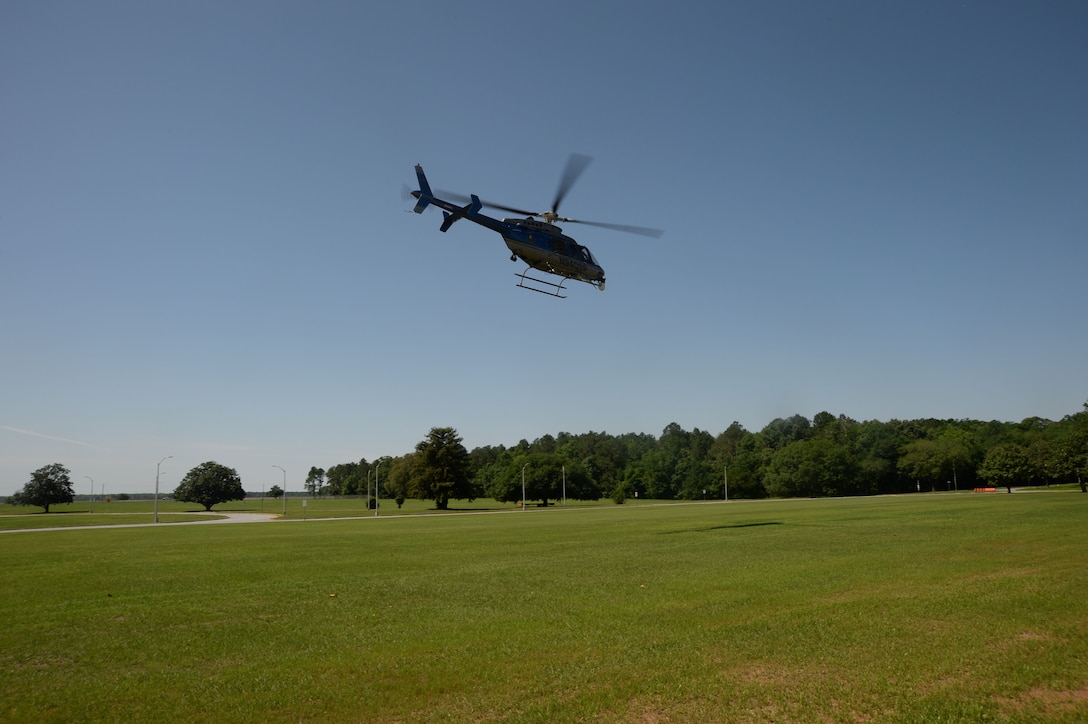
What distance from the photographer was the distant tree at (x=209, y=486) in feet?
384

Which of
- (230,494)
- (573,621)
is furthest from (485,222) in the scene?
(230,494)

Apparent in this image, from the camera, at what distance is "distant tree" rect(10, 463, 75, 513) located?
109 metres

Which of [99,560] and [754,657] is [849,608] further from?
[99,560]

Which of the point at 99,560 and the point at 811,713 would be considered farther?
the point at 99,560

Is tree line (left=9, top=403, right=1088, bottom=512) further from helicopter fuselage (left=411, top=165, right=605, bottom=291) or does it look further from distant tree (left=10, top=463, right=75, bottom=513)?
helicopter fuselage (left=411, top=165, right=605, bottom=291)

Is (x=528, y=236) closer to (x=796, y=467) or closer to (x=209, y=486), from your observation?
(x=209, y=486)

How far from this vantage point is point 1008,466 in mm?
99312

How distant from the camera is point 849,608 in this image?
11.9m

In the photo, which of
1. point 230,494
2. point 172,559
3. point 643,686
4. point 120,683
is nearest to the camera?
point 643,686

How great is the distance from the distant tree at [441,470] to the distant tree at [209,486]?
4158cm

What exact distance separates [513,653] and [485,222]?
970 inches

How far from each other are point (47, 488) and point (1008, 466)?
155594 millimetres

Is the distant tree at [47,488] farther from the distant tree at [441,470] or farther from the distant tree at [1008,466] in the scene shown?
the distant tree at [1008,466]

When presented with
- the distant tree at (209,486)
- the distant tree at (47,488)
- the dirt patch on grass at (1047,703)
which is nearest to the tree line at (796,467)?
the distant tree at (209,486)
